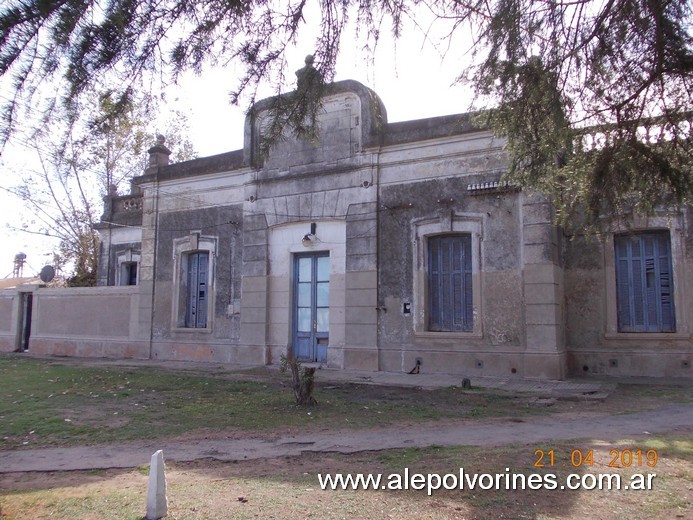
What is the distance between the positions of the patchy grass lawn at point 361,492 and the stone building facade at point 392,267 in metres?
5.59

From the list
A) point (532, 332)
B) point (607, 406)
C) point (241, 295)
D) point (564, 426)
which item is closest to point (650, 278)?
point (532, 332)

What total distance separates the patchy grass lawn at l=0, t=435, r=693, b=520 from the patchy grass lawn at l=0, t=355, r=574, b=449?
166 centimetres

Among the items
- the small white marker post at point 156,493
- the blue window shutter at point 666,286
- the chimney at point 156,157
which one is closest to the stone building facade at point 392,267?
the blue window shutter at point 666,286

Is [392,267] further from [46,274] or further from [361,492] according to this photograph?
[46,274]

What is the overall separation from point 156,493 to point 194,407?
4893 mm

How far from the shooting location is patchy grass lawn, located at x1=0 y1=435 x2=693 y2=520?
4273 millimetres

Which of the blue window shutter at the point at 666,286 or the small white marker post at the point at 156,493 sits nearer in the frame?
the small white marker post at the point at 156,493

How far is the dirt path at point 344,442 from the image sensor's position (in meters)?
6.19

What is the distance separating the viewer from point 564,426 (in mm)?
7301

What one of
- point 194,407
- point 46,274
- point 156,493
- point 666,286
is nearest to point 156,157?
point 46,274

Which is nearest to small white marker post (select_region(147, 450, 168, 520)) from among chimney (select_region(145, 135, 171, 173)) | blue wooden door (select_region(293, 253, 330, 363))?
blue wooden door (select_region(293, 253, 330, 363))

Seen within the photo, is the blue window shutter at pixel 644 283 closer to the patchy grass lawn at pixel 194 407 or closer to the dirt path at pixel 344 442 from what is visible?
the patchy grass lawn at pixel 194 407

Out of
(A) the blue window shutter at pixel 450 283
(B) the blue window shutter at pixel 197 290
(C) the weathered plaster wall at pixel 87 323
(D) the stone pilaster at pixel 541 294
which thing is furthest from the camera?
(C) the weathered plaster wall at pixel 87 323

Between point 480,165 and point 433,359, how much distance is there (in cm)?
429
